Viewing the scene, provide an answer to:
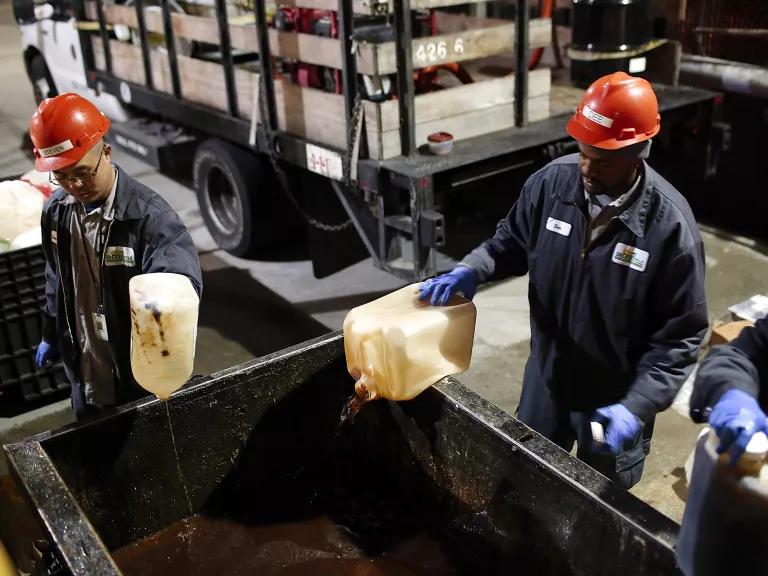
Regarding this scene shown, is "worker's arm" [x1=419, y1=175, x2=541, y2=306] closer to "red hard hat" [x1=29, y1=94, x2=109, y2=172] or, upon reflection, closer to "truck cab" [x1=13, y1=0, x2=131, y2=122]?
"red hard hat" [x1=29, y1=94, x2=109, y2=172]

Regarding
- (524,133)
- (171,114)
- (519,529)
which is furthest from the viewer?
(171,114)

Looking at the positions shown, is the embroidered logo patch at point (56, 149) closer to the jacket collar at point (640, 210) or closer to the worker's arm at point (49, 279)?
the worker's arm at point (49, 279)

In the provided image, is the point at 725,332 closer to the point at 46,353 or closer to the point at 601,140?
the point at 601,140

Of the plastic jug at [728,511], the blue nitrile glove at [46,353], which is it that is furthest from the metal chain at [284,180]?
the plastic jug at [728,511]

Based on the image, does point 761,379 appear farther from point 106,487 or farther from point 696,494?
point 106,487

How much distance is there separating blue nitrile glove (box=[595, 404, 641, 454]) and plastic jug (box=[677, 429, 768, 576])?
770 millimetres

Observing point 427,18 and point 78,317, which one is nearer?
point 78,317

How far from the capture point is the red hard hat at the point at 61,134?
9.47 feet

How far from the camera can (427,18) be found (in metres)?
6.02

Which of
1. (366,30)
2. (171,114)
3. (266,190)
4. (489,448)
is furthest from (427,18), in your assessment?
(489,448)

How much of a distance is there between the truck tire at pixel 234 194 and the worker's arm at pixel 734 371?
4634mm

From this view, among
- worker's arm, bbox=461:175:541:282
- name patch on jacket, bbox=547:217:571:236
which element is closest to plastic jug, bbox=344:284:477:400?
worker's arm, bbox=461:175:541:282

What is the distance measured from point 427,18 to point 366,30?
785 millimetres

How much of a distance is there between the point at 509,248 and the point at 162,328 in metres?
1.39
